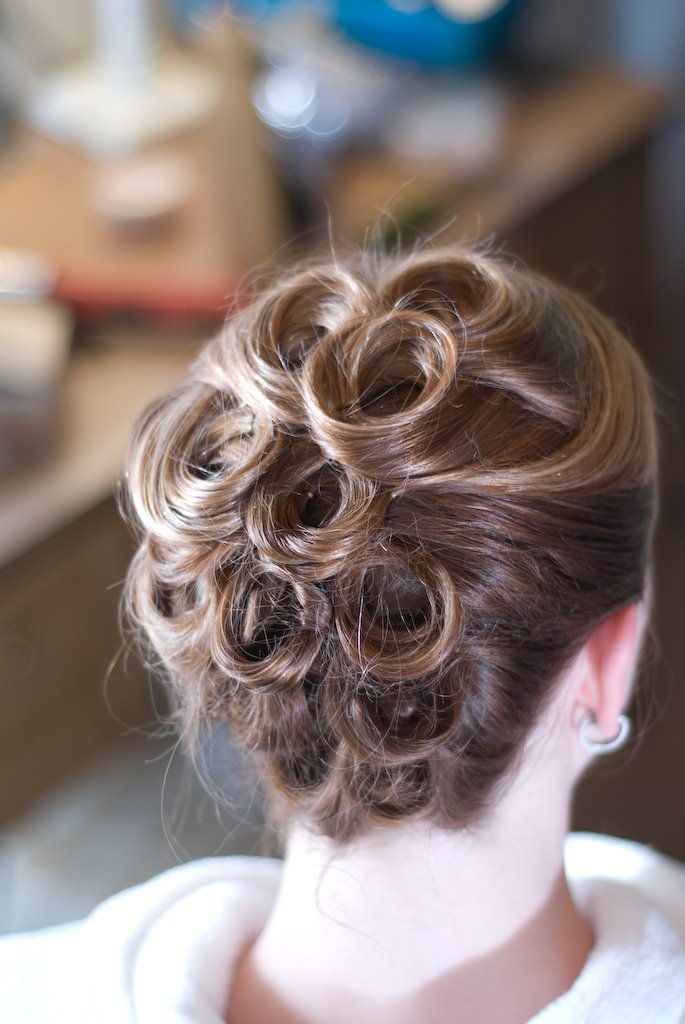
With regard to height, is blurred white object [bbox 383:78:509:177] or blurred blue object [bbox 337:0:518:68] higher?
blurred blue object [bbox 337:0:518:68]

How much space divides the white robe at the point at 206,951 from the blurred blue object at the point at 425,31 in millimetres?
1349

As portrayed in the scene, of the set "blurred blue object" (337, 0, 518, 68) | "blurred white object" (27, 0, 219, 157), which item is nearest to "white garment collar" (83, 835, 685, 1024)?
"blurred white object" (27, 0, 219, 157)

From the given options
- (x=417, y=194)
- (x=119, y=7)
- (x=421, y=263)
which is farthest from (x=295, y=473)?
(x=119, y=7)

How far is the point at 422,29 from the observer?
1684 millimetres

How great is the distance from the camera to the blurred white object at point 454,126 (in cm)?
151

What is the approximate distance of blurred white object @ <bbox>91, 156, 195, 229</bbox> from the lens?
1.47 m

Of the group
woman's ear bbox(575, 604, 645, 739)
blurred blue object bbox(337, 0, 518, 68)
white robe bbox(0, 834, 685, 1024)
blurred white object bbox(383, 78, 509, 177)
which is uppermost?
blurred blue object bbox(337, 0, 518, 68)

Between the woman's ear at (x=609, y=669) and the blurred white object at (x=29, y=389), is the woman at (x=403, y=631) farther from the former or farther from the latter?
the blurred white object at (x=29, y=389)

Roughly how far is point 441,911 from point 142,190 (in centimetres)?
118

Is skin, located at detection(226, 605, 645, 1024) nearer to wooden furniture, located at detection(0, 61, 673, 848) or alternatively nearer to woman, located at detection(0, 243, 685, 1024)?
woman, located at detection(0, 243, 685, 1024)

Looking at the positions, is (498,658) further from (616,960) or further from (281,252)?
(281,252)

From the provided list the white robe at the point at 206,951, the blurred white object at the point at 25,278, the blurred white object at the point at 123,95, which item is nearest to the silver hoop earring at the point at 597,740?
the white robe at the point at 206,951

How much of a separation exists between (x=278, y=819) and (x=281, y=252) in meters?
0.88

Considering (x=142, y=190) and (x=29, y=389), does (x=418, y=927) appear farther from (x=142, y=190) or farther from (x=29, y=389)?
(x=142, y=190)
